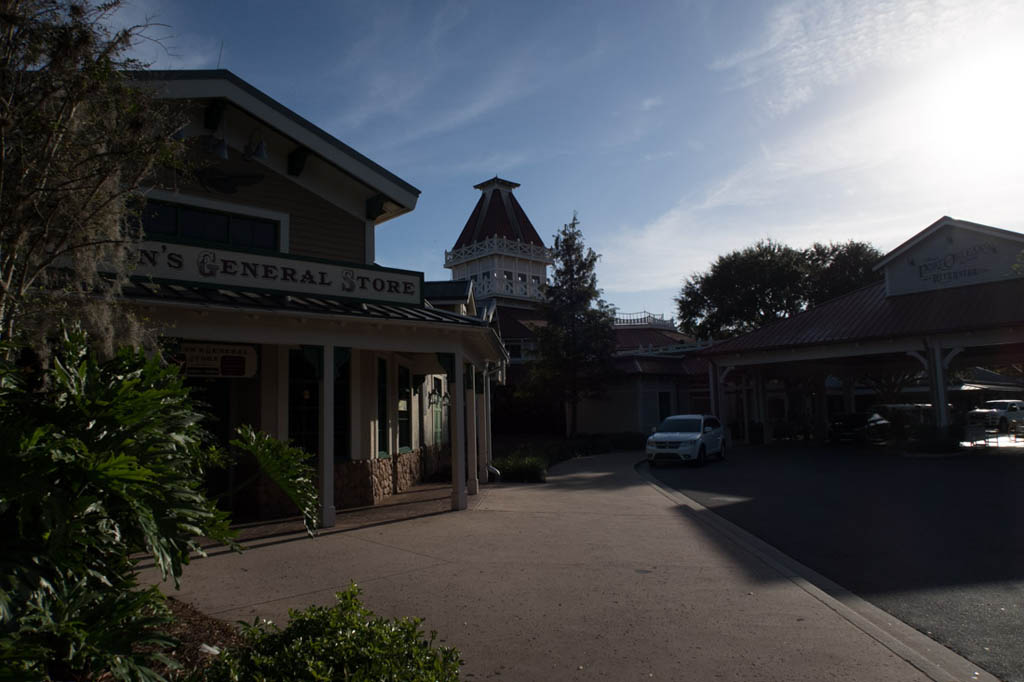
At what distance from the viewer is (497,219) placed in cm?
5862

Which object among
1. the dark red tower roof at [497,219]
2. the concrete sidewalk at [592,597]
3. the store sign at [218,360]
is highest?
the dark red tower roof at [497,219]

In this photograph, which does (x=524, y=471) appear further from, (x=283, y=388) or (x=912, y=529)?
(x=912, y=529)

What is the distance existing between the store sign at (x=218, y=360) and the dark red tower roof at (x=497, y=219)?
151 feet

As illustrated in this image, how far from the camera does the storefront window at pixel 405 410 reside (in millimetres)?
15328

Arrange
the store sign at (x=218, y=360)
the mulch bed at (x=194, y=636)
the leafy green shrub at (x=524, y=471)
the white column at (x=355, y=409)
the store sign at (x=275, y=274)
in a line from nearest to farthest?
1. the mulch bed at (x=194, y=636)
2. the store sign at (x=275, y=274)
3. the store sign at (x=218, y=360)
4. the white column at (x=355, y=409)
5. the leafy green shrub at (x=524, y=471)

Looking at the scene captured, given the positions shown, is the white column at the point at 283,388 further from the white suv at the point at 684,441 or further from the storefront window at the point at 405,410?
the white suv at the point at 684,441

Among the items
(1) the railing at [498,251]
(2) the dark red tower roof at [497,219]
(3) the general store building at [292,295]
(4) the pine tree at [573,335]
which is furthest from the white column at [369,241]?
(2) the dark red tower roof at [497,219]

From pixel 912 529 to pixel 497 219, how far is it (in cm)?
5081

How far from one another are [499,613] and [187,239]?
22.5ft

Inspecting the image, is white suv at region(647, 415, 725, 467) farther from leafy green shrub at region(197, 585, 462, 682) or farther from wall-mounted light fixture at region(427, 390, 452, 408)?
leafy green shrub at region(197, 585, 462, 682)

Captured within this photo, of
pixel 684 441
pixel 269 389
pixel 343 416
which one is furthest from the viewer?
pixel 684 441

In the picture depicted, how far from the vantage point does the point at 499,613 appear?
A: 6.20 metres

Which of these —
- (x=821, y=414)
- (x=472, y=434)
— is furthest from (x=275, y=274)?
(x=821, y=414)

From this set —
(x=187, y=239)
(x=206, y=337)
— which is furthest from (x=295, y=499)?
(x=187, y=239)
